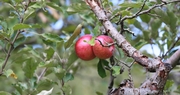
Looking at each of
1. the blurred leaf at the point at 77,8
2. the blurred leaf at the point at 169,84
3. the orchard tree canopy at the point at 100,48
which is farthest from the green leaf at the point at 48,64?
the blurred leaf at the point at 169,84

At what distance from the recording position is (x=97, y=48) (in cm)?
119

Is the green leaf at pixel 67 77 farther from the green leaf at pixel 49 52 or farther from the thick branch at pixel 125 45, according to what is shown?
the thick branch at pixel 125 45

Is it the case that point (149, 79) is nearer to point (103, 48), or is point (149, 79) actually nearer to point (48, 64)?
point (103, 48)

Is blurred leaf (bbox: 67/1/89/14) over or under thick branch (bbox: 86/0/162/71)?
over

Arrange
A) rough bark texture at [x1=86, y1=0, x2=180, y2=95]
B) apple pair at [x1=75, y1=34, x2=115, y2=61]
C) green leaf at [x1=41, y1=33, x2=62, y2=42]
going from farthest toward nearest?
green leaf at [x1=41, y1=33, x2=62, y2=42], apple pair at [x1=75, y1=34, x2=115, y2=61], rough bark texture at [x1=86, y1=0, x2=180, y2=95]

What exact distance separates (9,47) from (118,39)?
0.47 m

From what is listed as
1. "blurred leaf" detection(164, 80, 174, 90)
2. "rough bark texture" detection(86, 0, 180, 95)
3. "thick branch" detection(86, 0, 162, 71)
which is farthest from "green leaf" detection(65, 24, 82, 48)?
"blurred leaf" detection(164, 80, 174, 90)

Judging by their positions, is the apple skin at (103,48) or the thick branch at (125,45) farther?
the apple skin at (103,48)

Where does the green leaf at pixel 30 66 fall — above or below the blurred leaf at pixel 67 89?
above

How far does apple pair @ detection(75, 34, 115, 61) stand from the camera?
1.16 m

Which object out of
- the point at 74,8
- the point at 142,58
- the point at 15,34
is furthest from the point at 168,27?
the point at 15,34

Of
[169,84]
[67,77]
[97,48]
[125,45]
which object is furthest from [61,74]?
[169,84]

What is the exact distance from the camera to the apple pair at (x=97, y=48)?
1.16m

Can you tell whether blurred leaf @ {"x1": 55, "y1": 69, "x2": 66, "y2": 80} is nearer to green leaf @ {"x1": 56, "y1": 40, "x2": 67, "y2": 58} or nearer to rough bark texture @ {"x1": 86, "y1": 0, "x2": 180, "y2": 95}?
green leaf @ {"x1": 56, "y1": 40, "x2": 67, "y2": 58}
